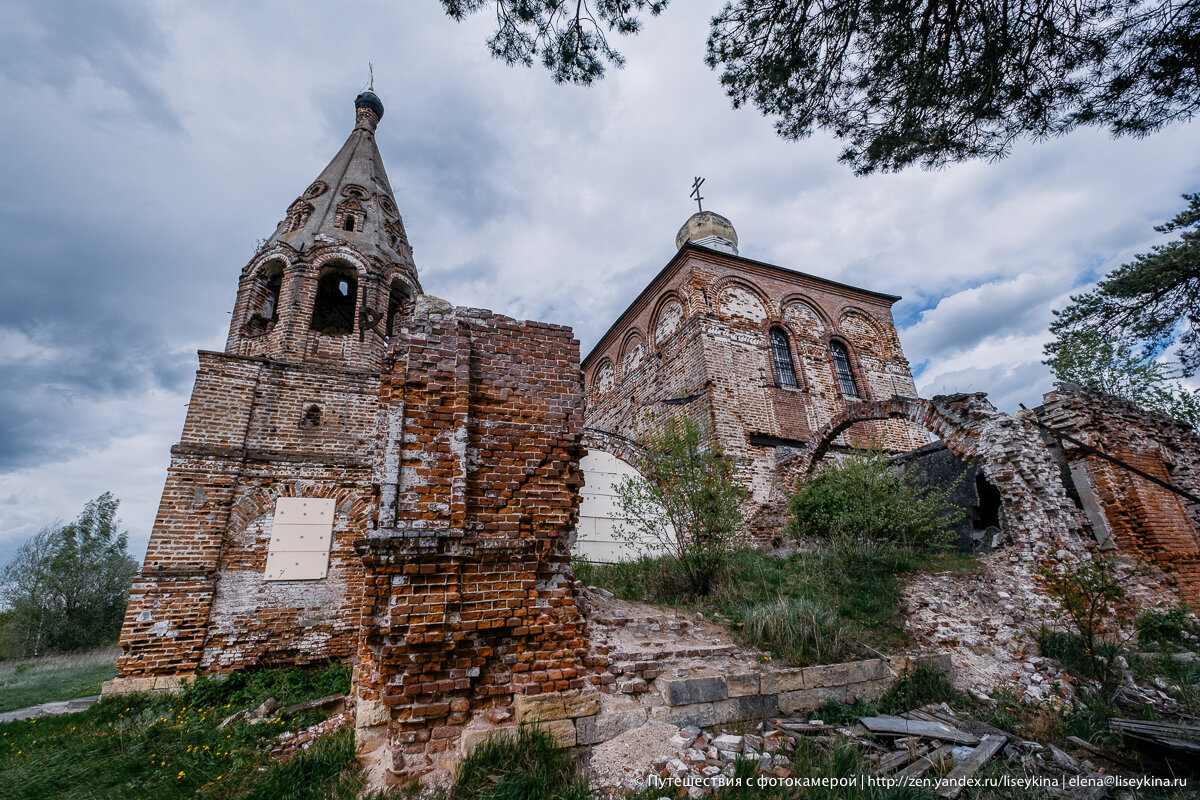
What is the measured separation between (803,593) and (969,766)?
2.36 metres

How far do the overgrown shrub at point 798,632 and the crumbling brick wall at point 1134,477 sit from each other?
6.18 metres

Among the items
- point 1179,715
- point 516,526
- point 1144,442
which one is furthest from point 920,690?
point 1144,442

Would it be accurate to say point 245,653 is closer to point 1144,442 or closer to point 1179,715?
point 1179,715

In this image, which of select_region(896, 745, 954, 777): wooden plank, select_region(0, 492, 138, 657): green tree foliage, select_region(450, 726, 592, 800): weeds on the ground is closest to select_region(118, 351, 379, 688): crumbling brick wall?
select_region(450, 726, 592, 800): weeds on the ground

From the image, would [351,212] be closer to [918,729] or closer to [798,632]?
[798,632]

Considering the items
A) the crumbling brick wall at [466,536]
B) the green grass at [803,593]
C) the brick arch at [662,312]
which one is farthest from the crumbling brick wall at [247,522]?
the brick arch at [662,312]

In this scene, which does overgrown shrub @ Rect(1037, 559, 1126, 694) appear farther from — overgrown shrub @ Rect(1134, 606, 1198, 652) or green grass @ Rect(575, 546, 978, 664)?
green grass @ Rect(575, 546, 978, 664)

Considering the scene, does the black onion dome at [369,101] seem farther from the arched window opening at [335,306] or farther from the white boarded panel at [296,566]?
the white boarded panel at [296,566]

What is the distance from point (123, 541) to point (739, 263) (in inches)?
1450

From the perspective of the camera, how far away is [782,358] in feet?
50.5

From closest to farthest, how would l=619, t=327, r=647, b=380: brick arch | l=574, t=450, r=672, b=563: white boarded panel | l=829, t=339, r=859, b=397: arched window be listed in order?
1. l=574, t=450, r=672, b=563: white boarded panel
2. l=829, t=339, r=859, b=397: arched window
3. l=619, t=327, r=647, b=380: brick arch

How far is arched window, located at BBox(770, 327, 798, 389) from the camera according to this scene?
15.0 m

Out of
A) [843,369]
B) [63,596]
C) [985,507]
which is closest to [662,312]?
[843,369]

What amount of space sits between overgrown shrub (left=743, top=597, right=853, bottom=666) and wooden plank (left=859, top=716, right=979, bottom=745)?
0.62 meters
